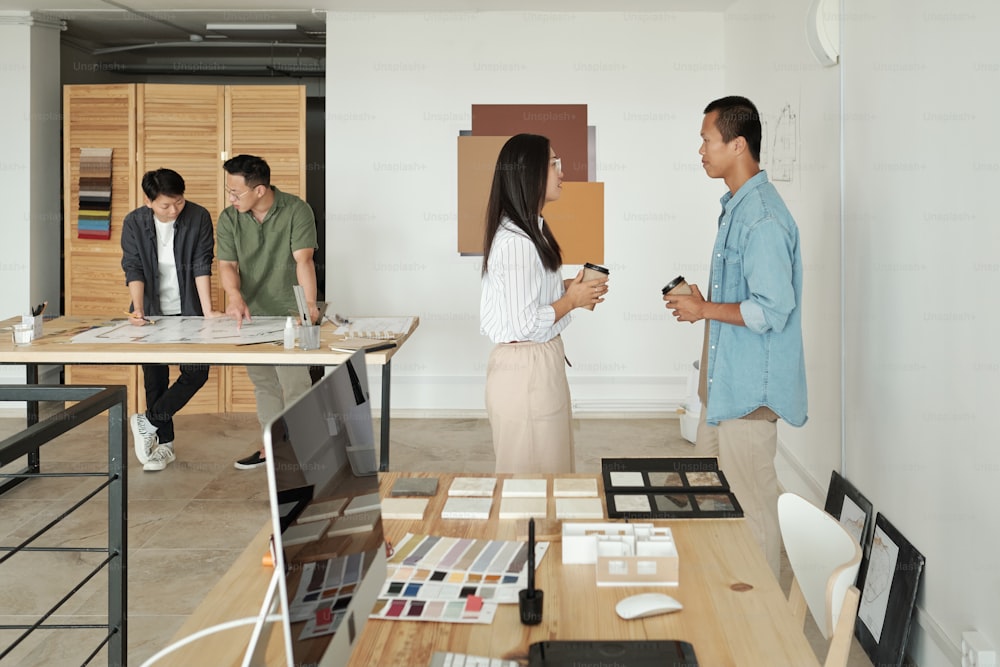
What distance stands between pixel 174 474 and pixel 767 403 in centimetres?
347

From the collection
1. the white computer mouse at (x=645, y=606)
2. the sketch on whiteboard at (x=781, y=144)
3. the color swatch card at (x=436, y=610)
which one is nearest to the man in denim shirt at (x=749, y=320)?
the white computer mouse at (x=645, y=606)

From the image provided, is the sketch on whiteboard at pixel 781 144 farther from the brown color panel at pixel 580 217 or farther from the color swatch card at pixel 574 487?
the color swatch card at pixel 574 487

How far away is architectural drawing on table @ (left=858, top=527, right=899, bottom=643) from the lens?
2.94m

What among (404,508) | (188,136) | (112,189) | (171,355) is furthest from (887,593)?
(112,189)

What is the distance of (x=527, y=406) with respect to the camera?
288 cm

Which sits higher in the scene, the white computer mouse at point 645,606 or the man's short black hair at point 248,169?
the man's short black hair at point 248,169

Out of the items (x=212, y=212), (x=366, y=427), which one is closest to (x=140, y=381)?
(x=212, y=212)

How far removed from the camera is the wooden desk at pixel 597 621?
4.72 feet

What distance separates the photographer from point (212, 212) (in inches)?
250

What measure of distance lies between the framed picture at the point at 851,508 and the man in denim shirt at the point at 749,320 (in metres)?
0.37

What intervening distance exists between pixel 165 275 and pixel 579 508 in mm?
3751

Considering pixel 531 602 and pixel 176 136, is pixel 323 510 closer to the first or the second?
pixel 531 602

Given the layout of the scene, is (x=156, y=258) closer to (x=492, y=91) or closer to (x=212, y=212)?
(x=212, y=212)

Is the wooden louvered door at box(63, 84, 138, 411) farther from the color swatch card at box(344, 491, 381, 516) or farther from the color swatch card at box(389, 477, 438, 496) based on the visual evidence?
the color swatch card at box(344, 491, 381, 516)
